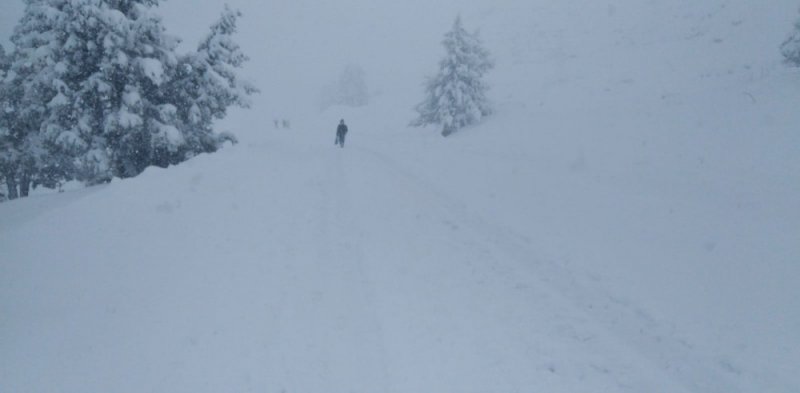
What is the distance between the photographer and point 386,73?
7100 cm

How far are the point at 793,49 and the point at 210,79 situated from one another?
72.2 feet

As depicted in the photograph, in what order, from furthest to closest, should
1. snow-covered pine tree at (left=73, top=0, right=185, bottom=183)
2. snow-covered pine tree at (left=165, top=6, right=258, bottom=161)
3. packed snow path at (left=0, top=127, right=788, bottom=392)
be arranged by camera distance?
snow-covered pine tree at (left=165, top=6, right=258, bottom=161), snow-covered pine tree at (left=73, top=0, right=185, bottom=183), packed snow path at (left=0, top=127, right=788, bottom=392)

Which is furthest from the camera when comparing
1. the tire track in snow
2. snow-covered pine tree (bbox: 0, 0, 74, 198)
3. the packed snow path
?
snow-covered pine tree (bbox: 0, 0, 74, 198)

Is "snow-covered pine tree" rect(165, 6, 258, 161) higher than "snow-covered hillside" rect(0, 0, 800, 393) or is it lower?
higher

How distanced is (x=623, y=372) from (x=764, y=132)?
1188 centimetres

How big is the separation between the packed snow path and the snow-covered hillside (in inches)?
1.6

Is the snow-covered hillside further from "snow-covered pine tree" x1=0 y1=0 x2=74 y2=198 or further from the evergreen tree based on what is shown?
"snow-covered pine tree" x1=0 y1=0 x2=74 y2=198

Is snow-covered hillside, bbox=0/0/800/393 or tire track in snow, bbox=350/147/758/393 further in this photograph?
snow-covered hillside, bbox=0/0/800/393

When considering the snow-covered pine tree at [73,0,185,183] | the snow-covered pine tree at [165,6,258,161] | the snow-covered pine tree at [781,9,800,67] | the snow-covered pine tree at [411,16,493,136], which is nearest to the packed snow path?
the snow-covered pine tree at [73,0,185,183]

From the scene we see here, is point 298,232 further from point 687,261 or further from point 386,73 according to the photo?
point 386,73

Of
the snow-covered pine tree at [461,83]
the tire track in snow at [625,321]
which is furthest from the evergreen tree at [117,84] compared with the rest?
the snow-covered pine tree at [461,83]

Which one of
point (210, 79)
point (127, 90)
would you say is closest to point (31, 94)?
point (127, 90)

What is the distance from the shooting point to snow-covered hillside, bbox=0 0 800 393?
250 inches

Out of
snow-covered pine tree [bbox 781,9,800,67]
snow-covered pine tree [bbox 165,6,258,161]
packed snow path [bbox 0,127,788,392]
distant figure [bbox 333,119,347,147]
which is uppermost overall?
snow-covered pine tree [bbox 781,9,800,67]
